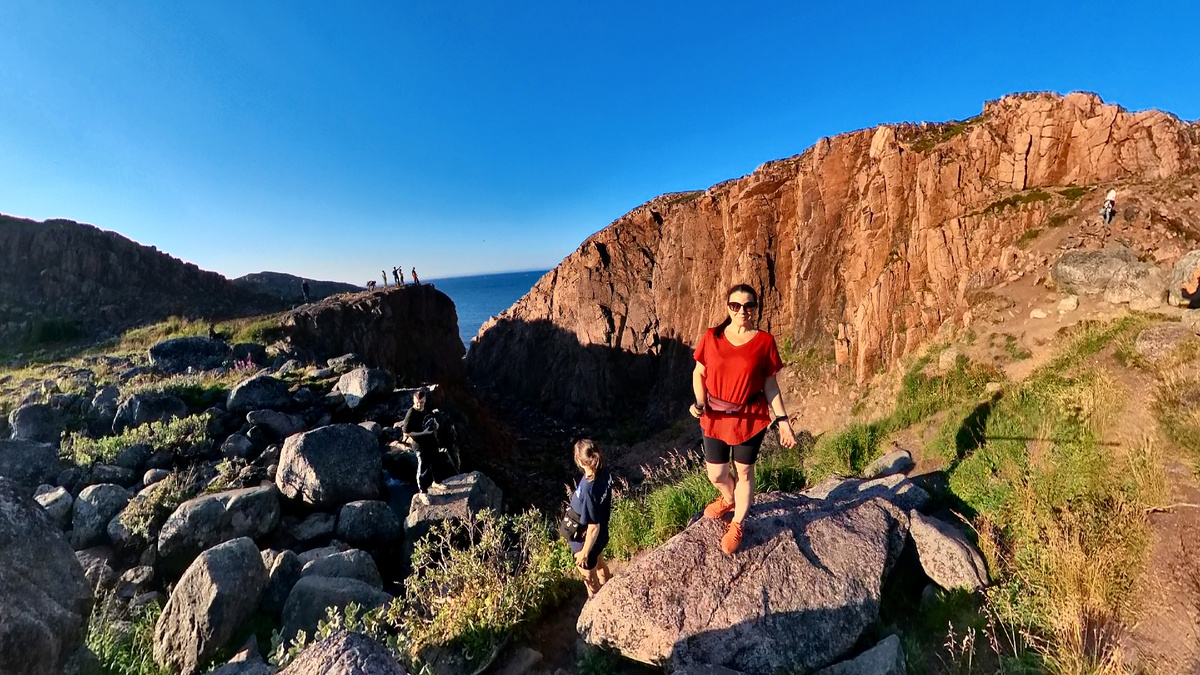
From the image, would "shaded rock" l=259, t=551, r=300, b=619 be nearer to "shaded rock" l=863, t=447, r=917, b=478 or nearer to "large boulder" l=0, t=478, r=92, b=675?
"large boulder" l=0, t=478, r=92, b=675

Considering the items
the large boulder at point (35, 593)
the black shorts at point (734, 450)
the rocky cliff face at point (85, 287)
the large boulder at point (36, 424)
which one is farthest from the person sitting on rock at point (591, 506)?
the rocky cliff face at point (85, 287)

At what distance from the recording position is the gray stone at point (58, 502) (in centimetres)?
591

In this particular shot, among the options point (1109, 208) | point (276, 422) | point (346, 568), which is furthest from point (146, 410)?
point (1109, 208)

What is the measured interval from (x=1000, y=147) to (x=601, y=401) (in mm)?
22018

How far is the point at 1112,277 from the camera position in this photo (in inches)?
340

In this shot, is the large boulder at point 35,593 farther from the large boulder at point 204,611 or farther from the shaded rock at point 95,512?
the shaded rock at point 95,512

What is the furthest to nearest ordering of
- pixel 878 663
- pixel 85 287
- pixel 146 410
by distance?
1. pixel 85 287
2. pixel 146 410
3. pixel 878 663

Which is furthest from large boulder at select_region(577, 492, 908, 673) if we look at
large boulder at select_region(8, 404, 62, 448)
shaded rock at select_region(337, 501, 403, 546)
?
large boulder at select_region(8, 404, 62, 448)

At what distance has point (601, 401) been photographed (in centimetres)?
3009

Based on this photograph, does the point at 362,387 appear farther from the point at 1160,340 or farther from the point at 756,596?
the point at 1160,340

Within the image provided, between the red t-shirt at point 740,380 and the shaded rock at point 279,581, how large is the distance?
14.5 ft

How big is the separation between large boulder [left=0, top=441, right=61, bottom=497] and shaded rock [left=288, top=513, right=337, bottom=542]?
3.60 metres

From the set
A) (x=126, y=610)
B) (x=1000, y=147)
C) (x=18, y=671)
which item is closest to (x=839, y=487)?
(x=18, y=671)

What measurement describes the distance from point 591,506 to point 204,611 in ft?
10.6
